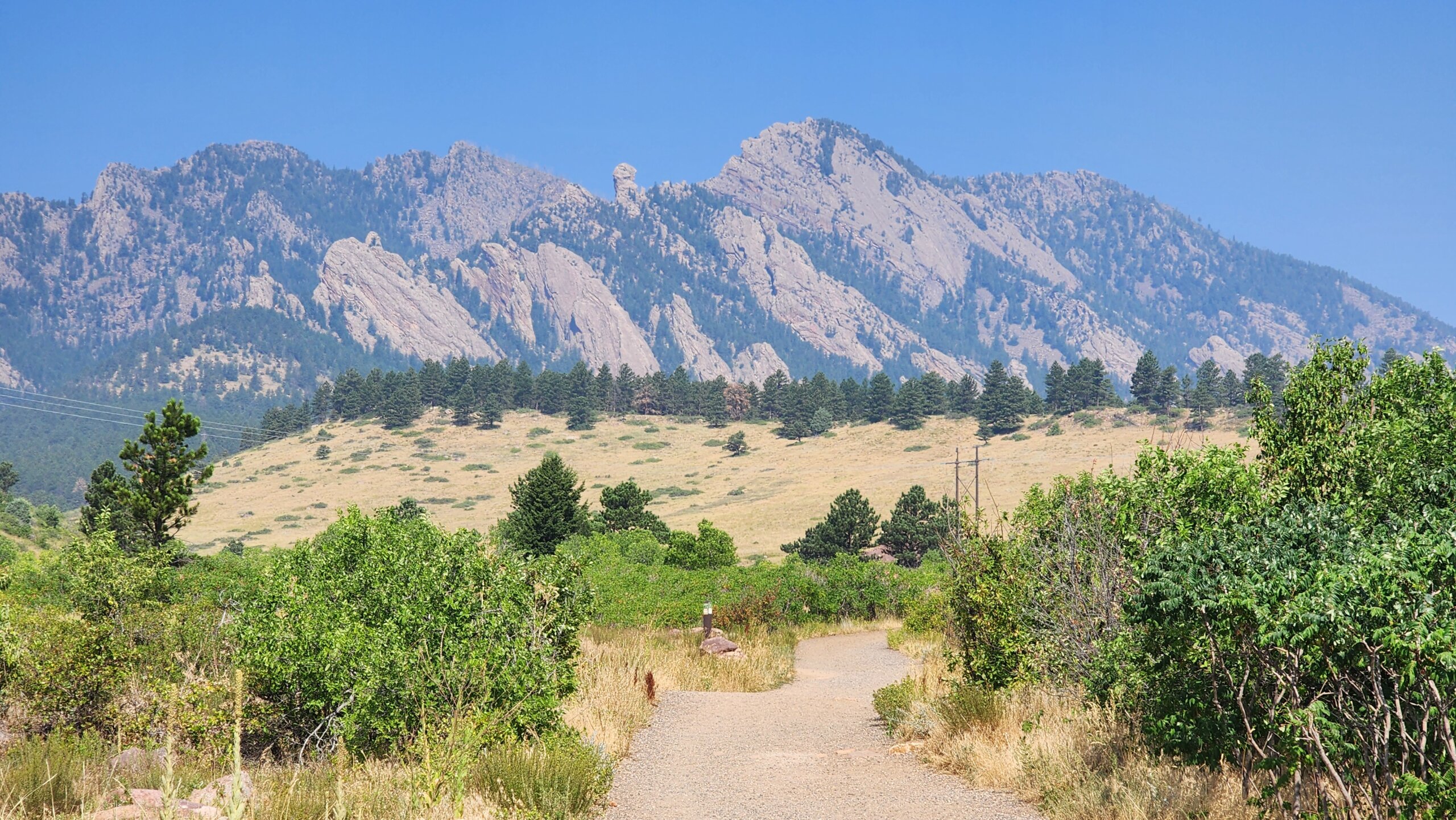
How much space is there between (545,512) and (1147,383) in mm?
90494

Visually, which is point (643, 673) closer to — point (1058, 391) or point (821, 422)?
point (821, 422)

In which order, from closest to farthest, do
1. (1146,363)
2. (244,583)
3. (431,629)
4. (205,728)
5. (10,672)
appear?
(431,629)
(205,728)
(10,672)
(244,583)
(1146,363)

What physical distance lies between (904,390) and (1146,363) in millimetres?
28467

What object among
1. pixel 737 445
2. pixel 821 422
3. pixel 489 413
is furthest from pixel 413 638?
pixel 489 413

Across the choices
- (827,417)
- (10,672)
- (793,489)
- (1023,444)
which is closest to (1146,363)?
(1023,444)

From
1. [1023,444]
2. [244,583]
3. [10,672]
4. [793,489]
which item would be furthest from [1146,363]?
[10,672]

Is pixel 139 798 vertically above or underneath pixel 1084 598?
underneath

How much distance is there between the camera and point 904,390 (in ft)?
389

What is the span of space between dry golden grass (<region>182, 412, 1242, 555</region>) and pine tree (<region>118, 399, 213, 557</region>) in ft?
134

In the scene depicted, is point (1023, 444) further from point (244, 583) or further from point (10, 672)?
point (10, 672)

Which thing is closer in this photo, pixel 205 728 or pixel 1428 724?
Answer: pixel 1428 724

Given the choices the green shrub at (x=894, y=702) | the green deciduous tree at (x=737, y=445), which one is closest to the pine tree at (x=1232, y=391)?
the green deciduous tree at (x=737, y=445)

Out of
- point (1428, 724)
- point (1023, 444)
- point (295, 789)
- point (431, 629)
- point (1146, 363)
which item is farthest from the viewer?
point (1146, 363)

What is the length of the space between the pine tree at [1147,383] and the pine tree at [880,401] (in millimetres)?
28457
